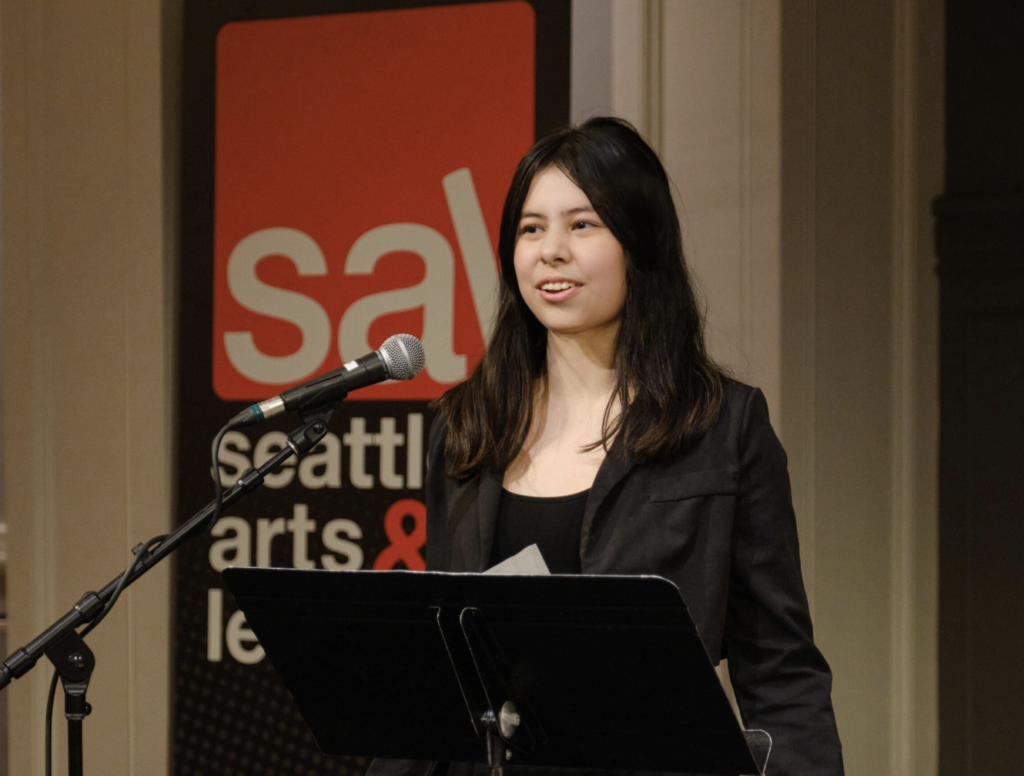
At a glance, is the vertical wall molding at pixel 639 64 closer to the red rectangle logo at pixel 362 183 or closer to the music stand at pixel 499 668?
the red rectangle logo at pixel 362 183

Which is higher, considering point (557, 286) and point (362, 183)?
point (362, 183)

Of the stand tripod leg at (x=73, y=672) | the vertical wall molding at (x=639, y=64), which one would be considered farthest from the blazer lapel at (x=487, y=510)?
the vertical wall molding at (x=639, y=64)

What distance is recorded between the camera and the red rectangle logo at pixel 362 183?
263 centimetres

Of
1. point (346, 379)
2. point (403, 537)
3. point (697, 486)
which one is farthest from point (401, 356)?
point (403, 537)

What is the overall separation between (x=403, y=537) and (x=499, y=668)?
159 centimetres

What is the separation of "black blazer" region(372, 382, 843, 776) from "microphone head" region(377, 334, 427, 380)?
0.23 metres

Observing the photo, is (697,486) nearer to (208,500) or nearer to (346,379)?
(346,379)

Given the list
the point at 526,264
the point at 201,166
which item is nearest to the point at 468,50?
the point at 201,166

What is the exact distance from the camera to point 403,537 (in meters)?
2.66

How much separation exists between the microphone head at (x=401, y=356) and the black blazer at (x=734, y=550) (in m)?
0.23

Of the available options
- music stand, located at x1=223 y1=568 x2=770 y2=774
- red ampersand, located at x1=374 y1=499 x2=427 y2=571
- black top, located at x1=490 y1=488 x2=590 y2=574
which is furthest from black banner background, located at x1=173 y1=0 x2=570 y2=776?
music stand, located at x1=223 y1=568 x2=770 y2=774

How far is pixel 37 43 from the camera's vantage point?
2900 millimetres

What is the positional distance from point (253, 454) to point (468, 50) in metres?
1.13

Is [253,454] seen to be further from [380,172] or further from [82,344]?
[380,172]
